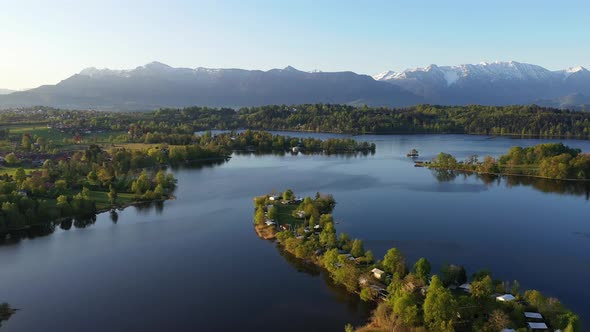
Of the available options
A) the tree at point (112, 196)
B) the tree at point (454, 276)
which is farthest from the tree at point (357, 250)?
the tree at point (112, 196)

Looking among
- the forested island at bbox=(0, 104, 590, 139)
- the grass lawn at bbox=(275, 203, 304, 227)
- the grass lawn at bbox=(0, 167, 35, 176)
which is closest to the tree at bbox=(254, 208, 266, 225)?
the grass lawn at bbox=(275, 203, 304, 227)

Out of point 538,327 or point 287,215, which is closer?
point 538,327

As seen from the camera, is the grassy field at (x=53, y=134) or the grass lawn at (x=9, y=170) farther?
the grassy field at (x=53, y=134)

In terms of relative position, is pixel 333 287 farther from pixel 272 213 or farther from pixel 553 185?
pixel 553 185

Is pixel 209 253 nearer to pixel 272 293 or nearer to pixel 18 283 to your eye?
pixel 272 293

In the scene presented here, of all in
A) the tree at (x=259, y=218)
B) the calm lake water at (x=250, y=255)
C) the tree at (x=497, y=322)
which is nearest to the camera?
the tree at (x=497, y=322)

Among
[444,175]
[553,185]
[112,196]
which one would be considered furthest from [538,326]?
[444,175]

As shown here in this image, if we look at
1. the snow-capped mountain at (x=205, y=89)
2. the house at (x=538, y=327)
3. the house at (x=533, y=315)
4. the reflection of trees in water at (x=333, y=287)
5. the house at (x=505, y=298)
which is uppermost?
the snow-capped mountain at (x=205, y=89)

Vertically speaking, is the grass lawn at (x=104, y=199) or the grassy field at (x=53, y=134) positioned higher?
the grassy field at (x=53, y=134)

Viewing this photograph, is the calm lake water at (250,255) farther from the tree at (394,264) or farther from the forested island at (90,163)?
the forested island at (90,163)
